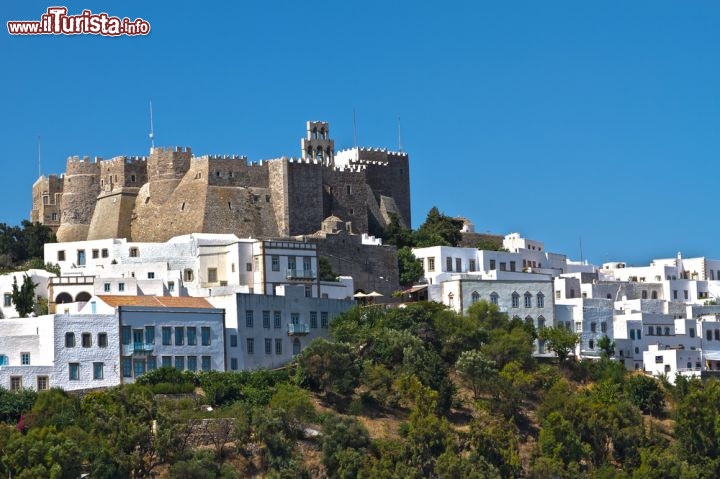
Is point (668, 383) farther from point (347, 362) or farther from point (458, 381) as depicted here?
point (347, 362)

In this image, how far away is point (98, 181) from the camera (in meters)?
101

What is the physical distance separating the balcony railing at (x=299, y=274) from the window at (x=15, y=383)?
58.5 feet

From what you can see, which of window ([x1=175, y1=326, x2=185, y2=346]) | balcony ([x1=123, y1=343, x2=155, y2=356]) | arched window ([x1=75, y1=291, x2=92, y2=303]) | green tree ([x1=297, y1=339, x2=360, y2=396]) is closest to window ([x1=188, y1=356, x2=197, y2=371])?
window ([x1=175, y1=326, x2=185, y2=346])

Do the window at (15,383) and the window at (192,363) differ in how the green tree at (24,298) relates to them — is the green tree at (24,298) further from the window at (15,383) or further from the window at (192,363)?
the window at (15,383)

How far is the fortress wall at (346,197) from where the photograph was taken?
10081 cm

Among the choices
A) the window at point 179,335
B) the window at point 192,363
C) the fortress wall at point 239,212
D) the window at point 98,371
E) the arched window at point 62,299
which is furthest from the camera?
the fortress wall at point 239,212

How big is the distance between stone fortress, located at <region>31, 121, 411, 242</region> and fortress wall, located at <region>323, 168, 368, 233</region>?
2.2 inches

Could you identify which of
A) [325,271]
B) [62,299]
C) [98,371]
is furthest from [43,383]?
[325,271]

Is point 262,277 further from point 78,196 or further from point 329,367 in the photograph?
point 78,196

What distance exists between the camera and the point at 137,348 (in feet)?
243

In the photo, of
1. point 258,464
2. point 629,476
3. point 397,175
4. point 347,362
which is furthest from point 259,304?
point 397,175

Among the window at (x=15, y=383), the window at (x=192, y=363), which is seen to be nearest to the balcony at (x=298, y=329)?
the window at (x=192, y=363)

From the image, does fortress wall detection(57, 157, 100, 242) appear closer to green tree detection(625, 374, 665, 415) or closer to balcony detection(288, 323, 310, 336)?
balcony detection(288, 323, 310, 336)

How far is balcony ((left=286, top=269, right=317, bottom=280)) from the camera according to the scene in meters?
85.7
